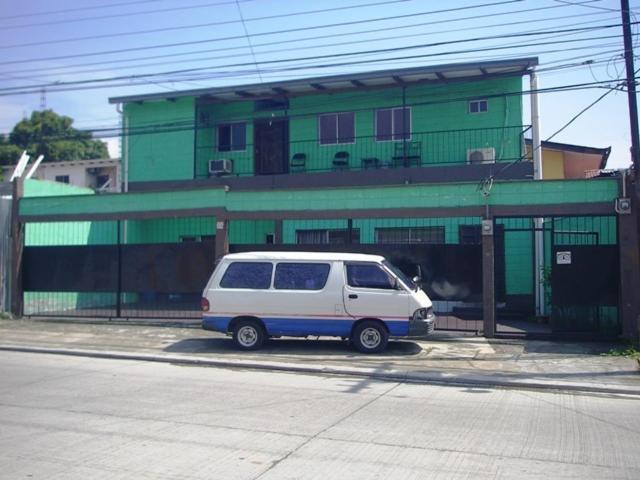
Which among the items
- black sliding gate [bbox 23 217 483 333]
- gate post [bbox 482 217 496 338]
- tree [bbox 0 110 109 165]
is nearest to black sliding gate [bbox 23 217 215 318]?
black sliding gate [bbox 23 217 483 333]

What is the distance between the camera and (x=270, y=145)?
23438 mm

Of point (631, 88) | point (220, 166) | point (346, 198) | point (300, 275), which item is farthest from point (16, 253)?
point (631, 88)

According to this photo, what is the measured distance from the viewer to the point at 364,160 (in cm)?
2138

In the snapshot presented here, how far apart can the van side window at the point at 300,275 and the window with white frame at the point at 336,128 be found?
34.4 ft

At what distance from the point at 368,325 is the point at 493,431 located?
5377 millimetres

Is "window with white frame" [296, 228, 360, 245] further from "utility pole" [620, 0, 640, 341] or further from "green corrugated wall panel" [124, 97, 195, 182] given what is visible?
"utility pole" [620, 0, 640, 341]

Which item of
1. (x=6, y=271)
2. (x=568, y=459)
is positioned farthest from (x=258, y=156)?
(x=568, y=459)

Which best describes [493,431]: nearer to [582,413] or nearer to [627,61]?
[582,413]

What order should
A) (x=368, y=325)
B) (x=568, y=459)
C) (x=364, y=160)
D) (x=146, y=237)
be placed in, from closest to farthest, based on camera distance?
(x=568, y=459) < (x=368, y=325) < (x=364, y=160) < (x=146, y=237)

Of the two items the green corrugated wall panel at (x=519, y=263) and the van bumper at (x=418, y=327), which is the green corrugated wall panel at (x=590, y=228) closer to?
the green corrugated wall panel at (x=519, y=263)

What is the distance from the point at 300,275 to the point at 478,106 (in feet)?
37.8

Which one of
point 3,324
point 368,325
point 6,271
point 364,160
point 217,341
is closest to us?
point 368,325

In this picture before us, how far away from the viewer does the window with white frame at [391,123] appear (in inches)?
847

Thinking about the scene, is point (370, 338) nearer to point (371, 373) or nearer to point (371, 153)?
point (371, 373)
